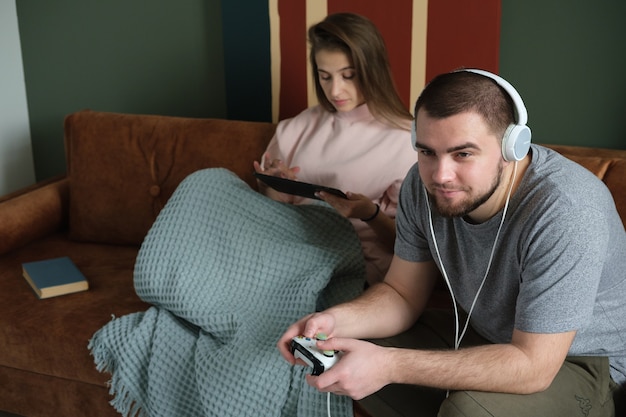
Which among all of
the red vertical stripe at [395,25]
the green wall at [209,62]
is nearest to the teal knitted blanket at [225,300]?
the red vertical stripe at [395,25]

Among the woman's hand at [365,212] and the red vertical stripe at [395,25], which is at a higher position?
the red vertical stripe at [395,25]

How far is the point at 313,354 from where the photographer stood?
1.36 metres

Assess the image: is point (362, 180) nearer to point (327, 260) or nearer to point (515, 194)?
point (327, 260)

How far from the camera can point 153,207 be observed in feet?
8.11

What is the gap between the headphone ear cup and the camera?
1.37 m

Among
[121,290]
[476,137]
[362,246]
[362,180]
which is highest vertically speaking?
[476,137]

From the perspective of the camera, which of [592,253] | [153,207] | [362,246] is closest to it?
[592,253]

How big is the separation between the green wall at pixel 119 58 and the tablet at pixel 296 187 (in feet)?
3.07

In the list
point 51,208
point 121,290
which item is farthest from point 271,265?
point 51,208

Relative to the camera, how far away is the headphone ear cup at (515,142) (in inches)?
53.9

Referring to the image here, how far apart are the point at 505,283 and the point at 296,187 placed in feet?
2.17

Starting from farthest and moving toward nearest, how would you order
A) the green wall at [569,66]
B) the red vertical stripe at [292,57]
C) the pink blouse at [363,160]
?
the red vertical stripe at [292,57] < the green wall at [569,66] < the pink blouse at [363,160]

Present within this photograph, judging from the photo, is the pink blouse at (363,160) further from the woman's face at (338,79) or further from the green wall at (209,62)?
the green wall at (209,62)

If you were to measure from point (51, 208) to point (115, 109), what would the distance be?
636 mm
